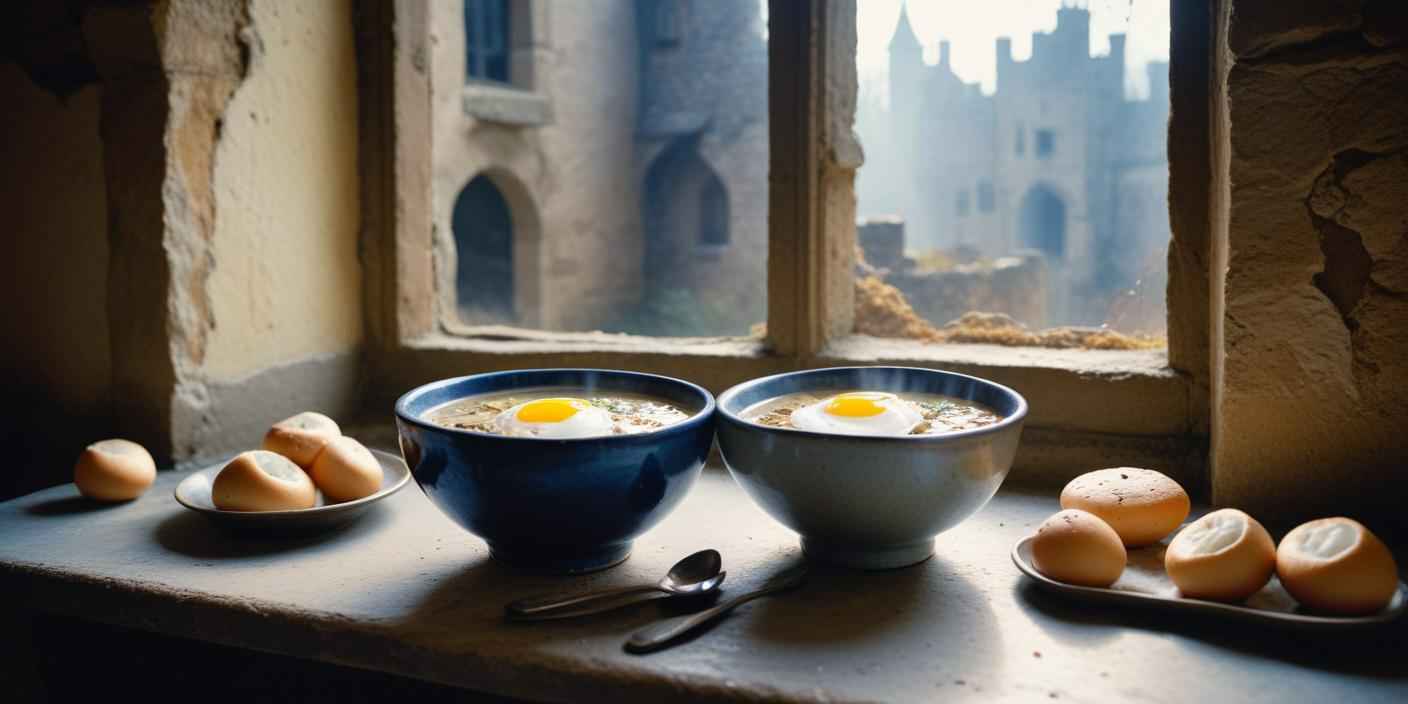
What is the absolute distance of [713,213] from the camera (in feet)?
41.6

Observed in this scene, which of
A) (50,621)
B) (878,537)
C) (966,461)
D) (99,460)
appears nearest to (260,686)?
(50,621)

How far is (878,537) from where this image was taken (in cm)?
130

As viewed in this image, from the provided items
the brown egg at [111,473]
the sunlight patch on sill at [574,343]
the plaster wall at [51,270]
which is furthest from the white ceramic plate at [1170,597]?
the plaster wall at [51,270]

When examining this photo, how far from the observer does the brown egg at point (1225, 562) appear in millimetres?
1166

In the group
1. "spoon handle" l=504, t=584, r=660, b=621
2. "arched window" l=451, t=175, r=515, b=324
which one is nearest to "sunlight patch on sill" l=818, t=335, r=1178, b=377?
"spoon handle" l=504, t=584, r=660, b=621

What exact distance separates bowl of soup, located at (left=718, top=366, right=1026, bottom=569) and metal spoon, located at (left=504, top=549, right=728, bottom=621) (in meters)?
0.11

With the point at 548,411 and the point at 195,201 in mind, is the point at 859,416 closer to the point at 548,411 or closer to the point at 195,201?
the point at 548,411

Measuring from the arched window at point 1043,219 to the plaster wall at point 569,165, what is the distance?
42.8 ft

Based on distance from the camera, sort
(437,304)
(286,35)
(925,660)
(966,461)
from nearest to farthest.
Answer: (925,660) < (966,461) < (286,35) < (437,304)

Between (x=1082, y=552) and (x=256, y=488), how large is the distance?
1.11 m

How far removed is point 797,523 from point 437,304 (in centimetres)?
130

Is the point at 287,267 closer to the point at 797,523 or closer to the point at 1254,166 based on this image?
the point at 797,523

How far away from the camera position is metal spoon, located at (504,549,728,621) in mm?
1219

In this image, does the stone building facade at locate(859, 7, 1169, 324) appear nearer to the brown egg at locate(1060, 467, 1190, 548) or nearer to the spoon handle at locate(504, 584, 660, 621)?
the brown egg at locate(1060, 467, 1190, 548)
